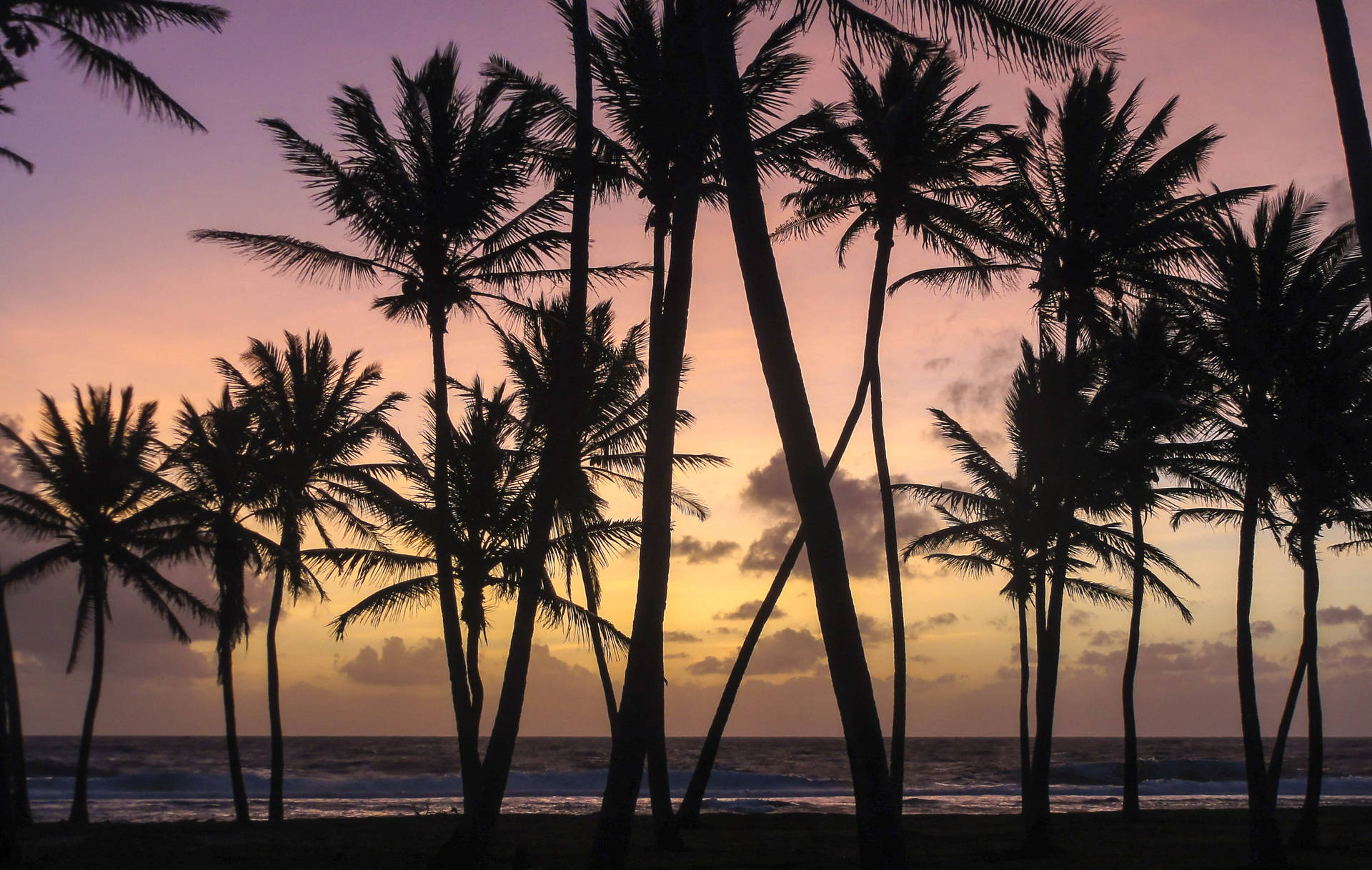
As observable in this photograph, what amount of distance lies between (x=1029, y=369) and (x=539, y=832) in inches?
480

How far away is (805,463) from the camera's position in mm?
5852

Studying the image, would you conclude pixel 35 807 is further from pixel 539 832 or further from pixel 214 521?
pixel 539 832

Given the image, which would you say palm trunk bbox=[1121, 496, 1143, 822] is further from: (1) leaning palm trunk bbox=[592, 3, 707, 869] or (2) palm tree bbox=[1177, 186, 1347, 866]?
(1) leaning palm trunk bbox=[592, 3, 707, 869]

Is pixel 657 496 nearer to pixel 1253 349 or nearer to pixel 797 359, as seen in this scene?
pixel 797 359

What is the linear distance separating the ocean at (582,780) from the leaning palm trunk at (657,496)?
21366mm

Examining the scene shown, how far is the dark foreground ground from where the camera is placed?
40.1 ft

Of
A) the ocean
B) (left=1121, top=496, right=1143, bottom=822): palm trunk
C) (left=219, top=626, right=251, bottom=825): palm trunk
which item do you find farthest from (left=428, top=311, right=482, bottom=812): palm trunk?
the ocean

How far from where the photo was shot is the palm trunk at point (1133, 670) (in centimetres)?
1906

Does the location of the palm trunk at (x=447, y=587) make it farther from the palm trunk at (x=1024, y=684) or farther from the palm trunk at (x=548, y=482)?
the palm trunk at (x=1024, y=684)

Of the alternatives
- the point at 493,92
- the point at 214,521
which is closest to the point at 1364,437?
the point at 493,92

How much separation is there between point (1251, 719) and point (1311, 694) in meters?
4.04

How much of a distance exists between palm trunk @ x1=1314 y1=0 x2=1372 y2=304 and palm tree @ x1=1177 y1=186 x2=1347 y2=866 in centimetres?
607

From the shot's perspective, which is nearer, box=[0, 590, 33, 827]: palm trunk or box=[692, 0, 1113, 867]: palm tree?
box=[692, 0, 1113, 867]: palm tree

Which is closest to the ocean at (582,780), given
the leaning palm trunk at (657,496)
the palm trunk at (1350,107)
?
the leaning palm trunk at (657,496)
